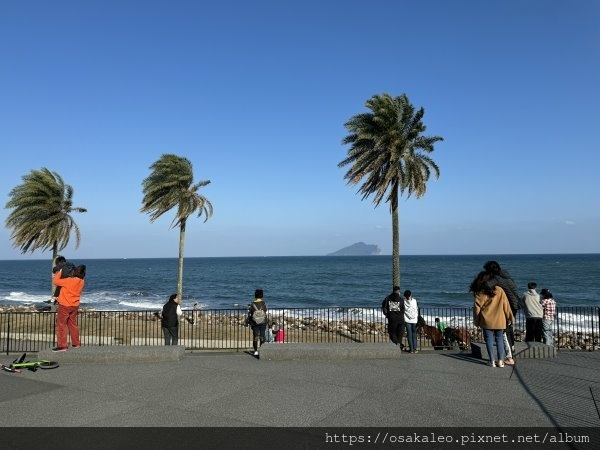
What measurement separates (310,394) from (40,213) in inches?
935

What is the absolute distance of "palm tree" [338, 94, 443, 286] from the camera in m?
20.7

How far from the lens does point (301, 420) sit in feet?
17.9

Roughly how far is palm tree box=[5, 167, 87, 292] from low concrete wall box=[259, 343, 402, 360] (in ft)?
65.5

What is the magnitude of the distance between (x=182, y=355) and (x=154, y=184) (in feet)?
60.3

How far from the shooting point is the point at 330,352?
9047 mm

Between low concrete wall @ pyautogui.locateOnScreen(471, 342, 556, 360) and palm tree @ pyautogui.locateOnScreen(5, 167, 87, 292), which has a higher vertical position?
palm tree @ pyautogui.locateOnScreen(5, 167, 87, 292)

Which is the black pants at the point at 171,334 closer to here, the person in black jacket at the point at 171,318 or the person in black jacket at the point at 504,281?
the person in black jacket at the point at 171,318

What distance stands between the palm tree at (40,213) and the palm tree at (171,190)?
14.8ft

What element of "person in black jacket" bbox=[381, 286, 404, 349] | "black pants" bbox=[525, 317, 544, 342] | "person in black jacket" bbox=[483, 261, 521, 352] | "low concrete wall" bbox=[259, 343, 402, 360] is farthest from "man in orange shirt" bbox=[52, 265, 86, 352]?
"black pants" bbox=[525, 317, 544, 342]

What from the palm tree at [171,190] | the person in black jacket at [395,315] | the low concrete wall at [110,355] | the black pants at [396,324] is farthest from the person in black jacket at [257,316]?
the palm tree at [171,190]

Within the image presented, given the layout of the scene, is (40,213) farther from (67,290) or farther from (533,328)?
(533,328)

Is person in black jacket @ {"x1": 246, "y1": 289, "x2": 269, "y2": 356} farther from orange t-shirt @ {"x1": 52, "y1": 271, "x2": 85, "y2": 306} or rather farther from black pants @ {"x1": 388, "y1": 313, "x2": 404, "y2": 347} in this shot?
orange t-shirt @ {"x1": 52, "y1": 271, "x2": 85, "y2": 306}
